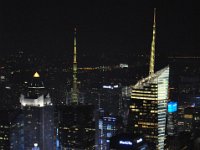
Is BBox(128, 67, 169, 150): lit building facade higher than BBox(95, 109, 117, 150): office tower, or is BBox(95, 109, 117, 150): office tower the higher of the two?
BBox(128, 67, 169, 150): lit building facade

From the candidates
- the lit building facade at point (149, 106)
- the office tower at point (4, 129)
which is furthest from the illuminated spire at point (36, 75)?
the lit building facade at point (149, 106)

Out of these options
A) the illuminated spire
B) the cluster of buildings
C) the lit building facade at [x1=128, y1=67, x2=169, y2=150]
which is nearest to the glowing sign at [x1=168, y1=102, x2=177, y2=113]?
the cluster of buildings

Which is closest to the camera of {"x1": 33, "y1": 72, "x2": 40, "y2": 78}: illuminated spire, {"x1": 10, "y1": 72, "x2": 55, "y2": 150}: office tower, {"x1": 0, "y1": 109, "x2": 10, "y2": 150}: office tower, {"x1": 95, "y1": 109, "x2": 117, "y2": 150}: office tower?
{"x1": 0, "y1": 109, "x2": 10, "y2": 150}: office tower

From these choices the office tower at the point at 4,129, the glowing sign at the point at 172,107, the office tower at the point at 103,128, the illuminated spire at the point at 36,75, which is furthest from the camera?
the office tower at the point at 103,128

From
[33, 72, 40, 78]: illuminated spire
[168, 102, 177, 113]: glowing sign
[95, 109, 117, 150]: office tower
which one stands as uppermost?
[33, 72, 40, 78]: illuminated spire

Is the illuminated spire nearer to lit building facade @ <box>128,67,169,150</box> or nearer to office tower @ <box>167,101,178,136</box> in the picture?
lit building facade @ <box>128,67,169,150</box>

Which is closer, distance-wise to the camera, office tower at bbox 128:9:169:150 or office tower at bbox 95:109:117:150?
office tower at bbox 128:9:169:150

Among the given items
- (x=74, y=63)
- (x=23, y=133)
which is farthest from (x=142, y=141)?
(x=23, y=133)

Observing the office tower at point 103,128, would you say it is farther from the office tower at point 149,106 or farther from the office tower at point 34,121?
the office tower at point 34,121
